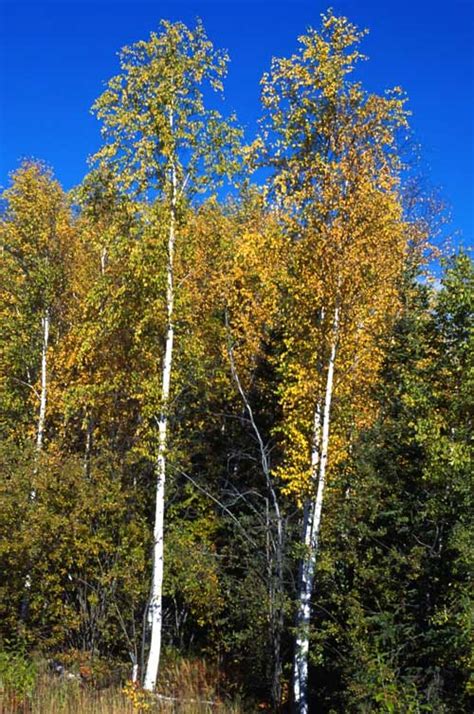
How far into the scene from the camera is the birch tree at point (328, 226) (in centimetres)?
1065

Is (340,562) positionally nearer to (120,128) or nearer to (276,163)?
(276,163)

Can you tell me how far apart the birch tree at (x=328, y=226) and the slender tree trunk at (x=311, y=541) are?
0.7 inches

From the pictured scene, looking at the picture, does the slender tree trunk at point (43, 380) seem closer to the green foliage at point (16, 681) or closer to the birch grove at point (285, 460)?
the birch grove at point (285, 460)

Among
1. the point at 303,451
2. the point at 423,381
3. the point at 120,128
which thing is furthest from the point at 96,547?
the point at 120,128

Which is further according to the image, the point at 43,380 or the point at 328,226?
the point at 43,380

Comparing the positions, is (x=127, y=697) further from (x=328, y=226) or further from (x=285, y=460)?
(x=328, y=226)

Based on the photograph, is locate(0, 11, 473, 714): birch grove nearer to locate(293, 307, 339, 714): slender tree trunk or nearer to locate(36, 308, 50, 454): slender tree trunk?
locate(293, 307, 339, 714): slender tree trunk

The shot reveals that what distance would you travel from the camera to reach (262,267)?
14828 mm

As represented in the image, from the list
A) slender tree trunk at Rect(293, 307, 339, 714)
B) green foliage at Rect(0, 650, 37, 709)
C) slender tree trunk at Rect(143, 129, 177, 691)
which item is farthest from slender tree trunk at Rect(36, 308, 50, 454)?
slender tree trunk at Rect(293, 307, 339, 714)

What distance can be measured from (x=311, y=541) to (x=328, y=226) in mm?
5096

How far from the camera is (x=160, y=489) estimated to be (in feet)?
37.0

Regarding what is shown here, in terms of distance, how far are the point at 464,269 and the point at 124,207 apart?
5.90 metres

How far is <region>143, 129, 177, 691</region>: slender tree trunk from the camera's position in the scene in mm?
10492

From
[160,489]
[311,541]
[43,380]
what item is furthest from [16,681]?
[43,380]
